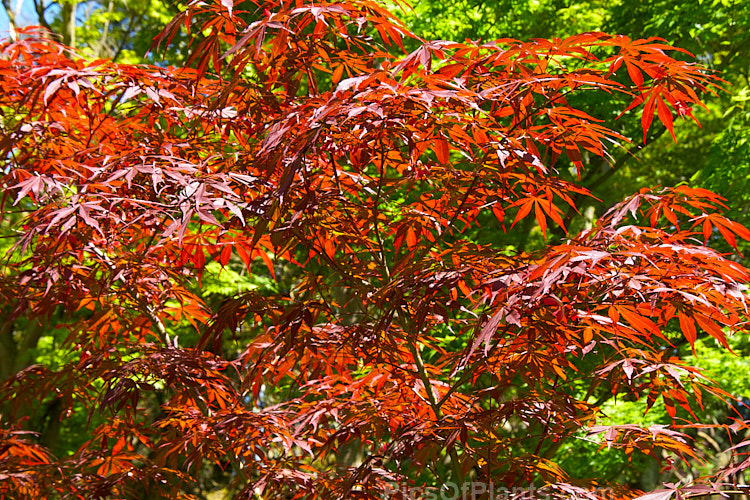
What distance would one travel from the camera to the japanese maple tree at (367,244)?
163 cm

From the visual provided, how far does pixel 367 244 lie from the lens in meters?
2.25

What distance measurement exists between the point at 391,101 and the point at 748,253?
7520 mm

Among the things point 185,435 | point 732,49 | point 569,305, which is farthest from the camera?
point 732,49

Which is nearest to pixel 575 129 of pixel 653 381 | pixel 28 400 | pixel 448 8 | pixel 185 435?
pixel 653 381

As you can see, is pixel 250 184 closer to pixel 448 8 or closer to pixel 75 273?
pixel 75 273

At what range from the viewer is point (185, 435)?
7.69ft

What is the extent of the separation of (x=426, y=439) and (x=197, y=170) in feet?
3.42

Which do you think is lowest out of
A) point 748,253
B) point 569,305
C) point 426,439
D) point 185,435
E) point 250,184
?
point 748,253

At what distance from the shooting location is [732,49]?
6.01 meters

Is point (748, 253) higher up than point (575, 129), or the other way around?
point (575, 129)

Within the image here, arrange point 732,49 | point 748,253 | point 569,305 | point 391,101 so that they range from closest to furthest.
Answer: point 391,101 → point 569,305 → point 732,49 → point 748,253

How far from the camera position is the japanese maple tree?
→ 1627 mm

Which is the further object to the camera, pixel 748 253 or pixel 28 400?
pixel 748 253

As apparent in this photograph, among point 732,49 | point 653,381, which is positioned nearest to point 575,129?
point 653,381
